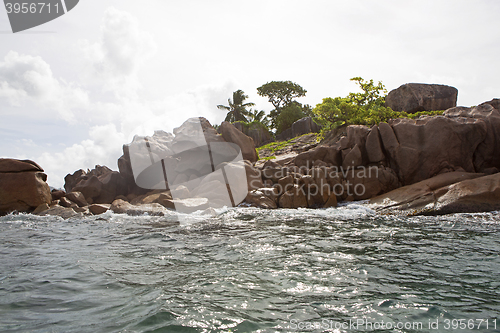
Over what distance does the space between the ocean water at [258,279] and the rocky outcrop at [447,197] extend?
146 centimetres

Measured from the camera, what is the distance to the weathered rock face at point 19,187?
1426 cm

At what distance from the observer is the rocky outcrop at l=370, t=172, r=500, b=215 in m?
10.9

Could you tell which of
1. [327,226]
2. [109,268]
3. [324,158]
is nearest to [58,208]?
[109,268]

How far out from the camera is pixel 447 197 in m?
11.5

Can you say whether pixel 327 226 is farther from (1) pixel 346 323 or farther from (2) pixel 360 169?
(2) pixel 360 169

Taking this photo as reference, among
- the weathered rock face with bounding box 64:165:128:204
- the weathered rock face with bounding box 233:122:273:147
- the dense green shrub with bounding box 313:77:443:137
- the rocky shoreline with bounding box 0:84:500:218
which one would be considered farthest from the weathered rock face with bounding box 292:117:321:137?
the weathered rock face with bounding box 64:165:128:204

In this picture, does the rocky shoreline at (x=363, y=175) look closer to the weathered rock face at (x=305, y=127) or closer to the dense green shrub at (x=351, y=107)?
the dense green shrub at (x=351, y=107)

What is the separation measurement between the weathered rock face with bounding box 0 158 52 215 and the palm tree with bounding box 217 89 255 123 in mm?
32051

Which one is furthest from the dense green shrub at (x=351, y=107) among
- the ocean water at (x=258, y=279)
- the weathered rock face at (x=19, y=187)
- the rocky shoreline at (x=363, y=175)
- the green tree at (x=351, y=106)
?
the weathered rock face at (x=19, y=187)

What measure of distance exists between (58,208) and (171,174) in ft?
23.9

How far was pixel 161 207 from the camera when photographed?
46.7 ft

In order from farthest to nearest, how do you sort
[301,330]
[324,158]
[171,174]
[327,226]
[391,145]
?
1. [171,174]
2. [324,158]
3. [391,145]
4. [327,226]
5. [301,330]

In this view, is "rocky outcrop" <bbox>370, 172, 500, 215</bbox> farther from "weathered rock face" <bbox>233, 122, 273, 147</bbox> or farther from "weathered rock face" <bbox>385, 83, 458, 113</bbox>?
"weathered rock face" <bbox>233, 122, 273, 147</bbox>

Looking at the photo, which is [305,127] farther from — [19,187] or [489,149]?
[19,187]
